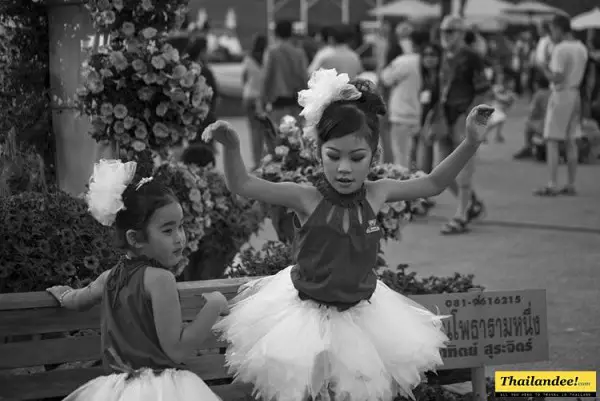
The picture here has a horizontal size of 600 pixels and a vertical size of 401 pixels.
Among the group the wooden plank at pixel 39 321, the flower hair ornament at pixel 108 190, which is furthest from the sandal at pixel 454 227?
the flower hair ornament at pixel 108 190

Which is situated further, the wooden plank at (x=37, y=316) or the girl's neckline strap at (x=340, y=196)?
the wooden plank at (x=37, y=316)

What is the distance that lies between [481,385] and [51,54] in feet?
9.89

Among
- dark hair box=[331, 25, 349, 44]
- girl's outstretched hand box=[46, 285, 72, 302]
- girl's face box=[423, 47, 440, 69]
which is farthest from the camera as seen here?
dark hair box=[331, 25, 349, 44]

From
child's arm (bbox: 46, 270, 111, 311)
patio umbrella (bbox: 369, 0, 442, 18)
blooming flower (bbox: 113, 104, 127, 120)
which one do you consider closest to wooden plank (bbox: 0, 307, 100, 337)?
child's arm (bbox: 46, 270, 111, 311)

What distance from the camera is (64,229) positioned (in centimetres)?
489

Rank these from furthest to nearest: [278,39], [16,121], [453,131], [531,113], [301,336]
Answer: [531,113] < [278,39] < [453,131] < [16,121] < [301,336]

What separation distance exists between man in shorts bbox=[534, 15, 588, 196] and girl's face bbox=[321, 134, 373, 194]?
918 centimetres

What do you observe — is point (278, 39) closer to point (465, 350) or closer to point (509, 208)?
point (509, 208)

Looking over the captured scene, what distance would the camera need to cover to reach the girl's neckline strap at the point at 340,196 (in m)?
4.06

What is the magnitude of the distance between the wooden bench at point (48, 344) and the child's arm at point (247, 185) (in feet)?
2.62

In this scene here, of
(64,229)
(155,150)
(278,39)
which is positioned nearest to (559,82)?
(278,39)

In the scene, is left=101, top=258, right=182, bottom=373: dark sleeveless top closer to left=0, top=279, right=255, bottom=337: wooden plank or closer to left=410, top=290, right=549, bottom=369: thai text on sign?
left=0, top=279, right=255, bottom=337: wooden plank

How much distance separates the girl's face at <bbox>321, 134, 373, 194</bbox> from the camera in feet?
13.1

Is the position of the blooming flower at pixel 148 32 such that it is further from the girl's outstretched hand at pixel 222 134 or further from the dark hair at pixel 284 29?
the dark hair at pixel 284 29
